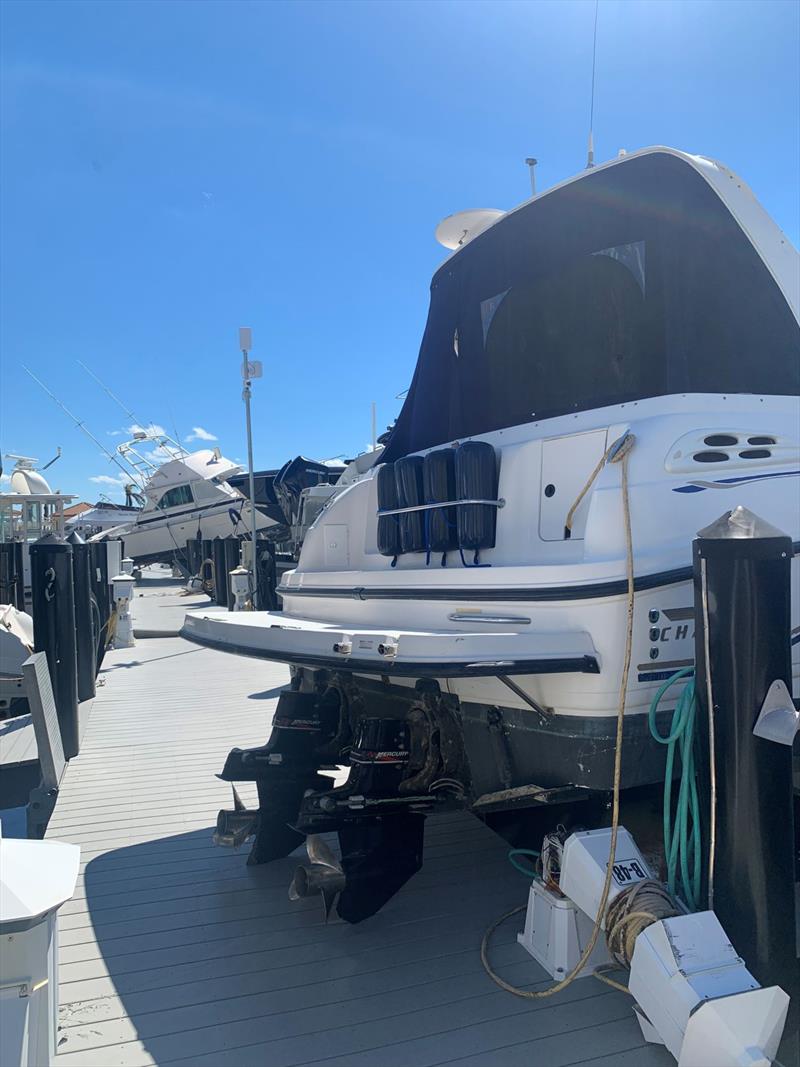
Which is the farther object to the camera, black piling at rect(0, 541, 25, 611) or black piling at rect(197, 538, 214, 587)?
black piling at rect(197, 538, 214, 587)

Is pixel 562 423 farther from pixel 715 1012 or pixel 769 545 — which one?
pixel 715 1012

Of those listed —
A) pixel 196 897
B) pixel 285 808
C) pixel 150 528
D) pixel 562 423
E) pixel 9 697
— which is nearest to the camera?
pixel 562 423

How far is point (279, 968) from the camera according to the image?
102 inches

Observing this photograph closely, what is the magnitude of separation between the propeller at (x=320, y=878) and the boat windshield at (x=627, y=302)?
5.96ft

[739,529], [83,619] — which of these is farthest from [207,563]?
[739,529]

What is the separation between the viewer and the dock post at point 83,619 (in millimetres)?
5578

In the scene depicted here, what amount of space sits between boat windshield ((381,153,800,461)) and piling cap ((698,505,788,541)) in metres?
0.68

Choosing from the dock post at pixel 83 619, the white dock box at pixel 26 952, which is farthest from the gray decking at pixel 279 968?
the dock post at pixel 83 619

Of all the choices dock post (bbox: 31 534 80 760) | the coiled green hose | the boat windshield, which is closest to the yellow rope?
the coiled green hose

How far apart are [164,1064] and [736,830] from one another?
165 centimetres

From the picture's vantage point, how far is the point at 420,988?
2451 mm

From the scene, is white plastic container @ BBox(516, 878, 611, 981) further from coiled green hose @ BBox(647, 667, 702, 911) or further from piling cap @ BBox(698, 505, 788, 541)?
piling cap @ BBox(698, 505, 788, 541)

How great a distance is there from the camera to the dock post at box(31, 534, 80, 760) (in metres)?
4.64

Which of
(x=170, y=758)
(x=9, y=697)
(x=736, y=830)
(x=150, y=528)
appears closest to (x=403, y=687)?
(x=736, y=830)
